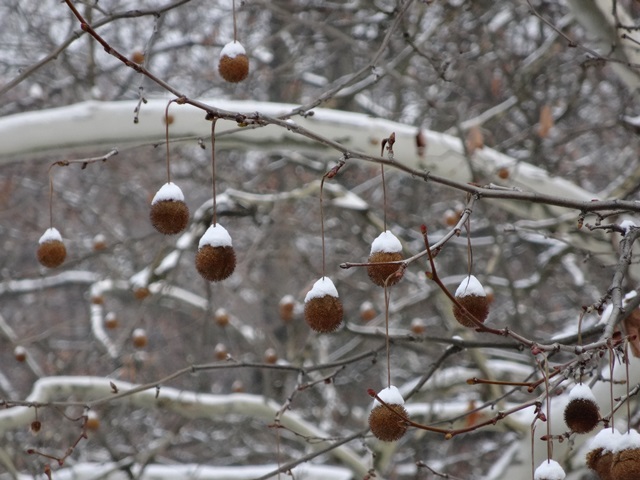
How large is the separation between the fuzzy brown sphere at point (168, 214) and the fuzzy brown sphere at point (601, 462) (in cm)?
95

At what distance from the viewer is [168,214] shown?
6.03 ft

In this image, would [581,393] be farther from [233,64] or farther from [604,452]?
[233,64]

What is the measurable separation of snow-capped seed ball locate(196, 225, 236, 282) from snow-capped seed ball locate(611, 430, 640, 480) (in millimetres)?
843

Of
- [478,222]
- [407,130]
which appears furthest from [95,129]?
[478,222]

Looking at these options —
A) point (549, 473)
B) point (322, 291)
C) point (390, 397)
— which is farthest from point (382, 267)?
point (549, 473)

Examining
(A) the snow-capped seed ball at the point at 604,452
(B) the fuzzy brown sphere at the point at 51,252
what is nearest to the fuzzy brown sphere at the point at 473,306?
(A) the snow-capped seed ball at the point at 604,452

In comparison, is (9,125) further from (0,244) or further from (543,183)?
(0,244)

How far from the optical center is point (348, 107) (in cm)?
873

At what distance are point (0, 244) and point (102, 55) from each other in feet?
8.97

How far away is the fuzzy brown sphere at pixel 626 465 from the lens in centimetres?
142

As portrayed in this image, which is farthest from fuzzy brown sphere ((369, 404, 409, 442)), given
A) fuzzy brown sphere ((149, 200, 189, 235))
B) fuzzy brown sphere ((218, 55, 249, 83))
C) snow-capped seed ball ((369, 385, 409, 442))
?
fuzzy brown sphere ((218, 55, 249, 83))

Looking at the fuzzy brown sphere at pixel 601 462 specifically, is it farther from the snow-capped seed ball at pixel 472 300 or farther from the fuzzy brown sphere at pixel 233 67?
the fuzzy brown sphere at pixel 233 67

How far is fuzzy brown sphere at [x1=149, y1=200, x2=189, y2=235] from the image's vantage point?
6.02 feet

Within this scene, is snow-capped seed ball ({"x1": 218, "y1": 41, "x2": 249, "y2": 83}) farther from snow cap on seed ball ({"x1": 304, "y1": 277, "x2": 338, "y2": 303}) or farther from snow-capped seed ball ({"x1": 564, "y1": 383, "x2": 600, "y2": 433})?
snow-capped seed ball ({"x1": 564, "y1": 383, "x2": 600, "y2": 433})
